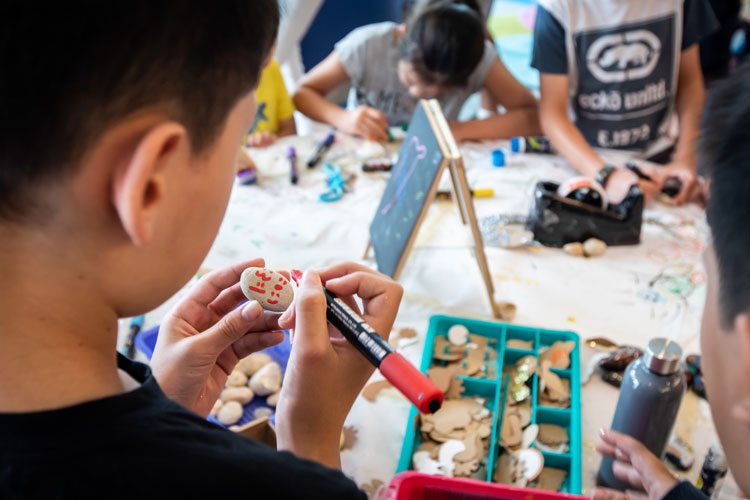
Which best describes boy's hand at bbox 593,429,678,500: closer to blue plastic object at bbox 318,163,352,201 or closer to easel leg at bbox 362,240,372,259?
easel leg at bbox 362,240,372,259

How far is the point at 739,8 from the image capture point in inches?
67.7

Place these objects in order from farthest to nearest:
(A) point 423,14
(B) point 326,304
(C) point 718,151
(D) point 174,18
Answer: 1. (A) point 423,14
2. (B) point 326,304
3. (C) point 718,151
4. (D) point 174,18

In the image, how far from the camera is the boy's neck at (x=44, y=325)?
0.36 metres

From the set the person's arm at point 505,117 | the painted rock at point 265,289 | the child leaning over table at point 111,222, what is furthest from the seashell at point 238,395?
the person's arm at point 505,117

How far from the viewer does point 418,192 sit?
3.00 ft

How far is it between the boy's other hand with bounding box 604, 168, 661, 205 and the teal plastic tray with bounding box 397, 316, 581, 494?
483 millimetres

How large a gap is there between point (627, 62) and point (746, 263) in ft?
4.01

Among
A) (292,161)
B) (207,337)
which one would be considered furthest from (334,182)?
(207,337)

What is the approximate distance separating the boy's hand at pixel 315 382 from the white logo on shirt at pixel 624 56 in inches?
47.4

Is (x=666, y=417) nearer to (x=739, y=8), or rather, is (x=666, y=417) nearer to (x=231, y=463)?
(x=231, y=463)

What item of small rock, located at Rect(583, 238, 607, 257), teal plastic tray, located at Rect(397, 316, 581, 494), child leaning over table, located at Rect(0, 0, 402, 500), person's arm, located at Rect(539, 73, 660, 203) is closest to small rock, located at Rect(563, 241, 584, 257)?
small rock, located at Rect(583, 238, 607, 257)

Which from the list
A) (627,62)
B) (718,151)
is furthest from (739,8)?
(718,151)

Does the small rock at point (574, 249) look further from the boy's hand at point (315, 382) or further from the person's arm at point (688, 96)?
Answer: the boy's hand at point (315, 382)

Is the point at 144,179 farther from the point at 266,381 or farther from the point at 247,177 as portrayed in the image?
the point at 247,177
